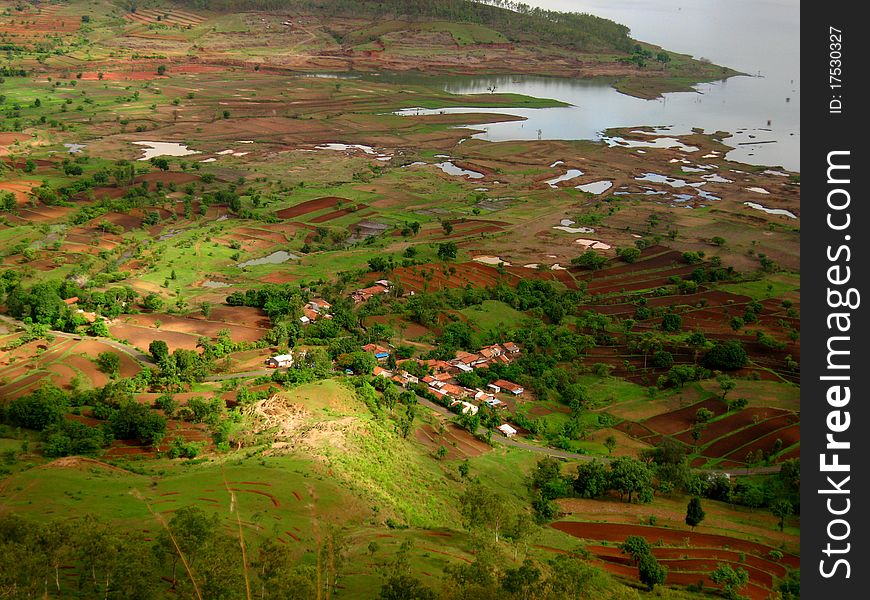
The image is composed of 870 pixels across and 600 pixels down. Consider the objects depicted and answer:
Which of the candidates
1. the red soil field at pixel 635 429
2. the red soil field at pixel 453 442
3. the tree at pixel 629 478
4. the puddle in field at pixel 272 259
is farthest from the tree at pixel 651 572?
the puddle in field at pixel 272 259

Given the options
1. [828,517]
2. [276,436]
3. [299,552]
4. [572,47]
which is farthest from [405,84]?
[828,517]

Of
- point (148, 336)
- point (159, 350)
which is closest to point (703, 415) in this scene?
point (159, 350)

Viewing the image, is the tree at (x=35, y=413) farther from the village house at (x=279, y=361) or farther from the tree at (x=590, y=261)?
the tree at (x=590, y=261)

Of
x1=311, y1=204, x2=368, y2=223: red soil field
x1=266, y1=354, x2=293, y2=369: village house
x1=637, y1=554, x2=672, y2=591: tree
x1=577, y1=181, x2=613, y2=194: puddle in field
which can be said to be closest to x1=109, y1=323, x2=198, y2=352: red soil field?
x1=266, y1=354, x2=293, y2=369: village house

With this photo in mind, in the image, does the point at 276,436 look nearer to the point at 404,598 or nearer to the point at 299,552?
the point at 299,552

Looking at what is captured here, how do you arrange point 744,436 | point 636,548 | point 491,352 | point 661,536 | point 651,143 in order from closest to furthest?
1. point 636,548
2. point 661,536
3. point 744,436
4. point 491,352
5. point 651,143

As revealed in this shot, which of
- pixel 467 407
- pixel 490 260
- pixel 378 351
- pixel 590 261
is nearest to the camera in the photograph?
pixel 467 407

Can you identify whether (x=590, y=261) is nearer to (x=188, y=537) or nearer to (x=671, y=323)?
(x=671, y=323)
